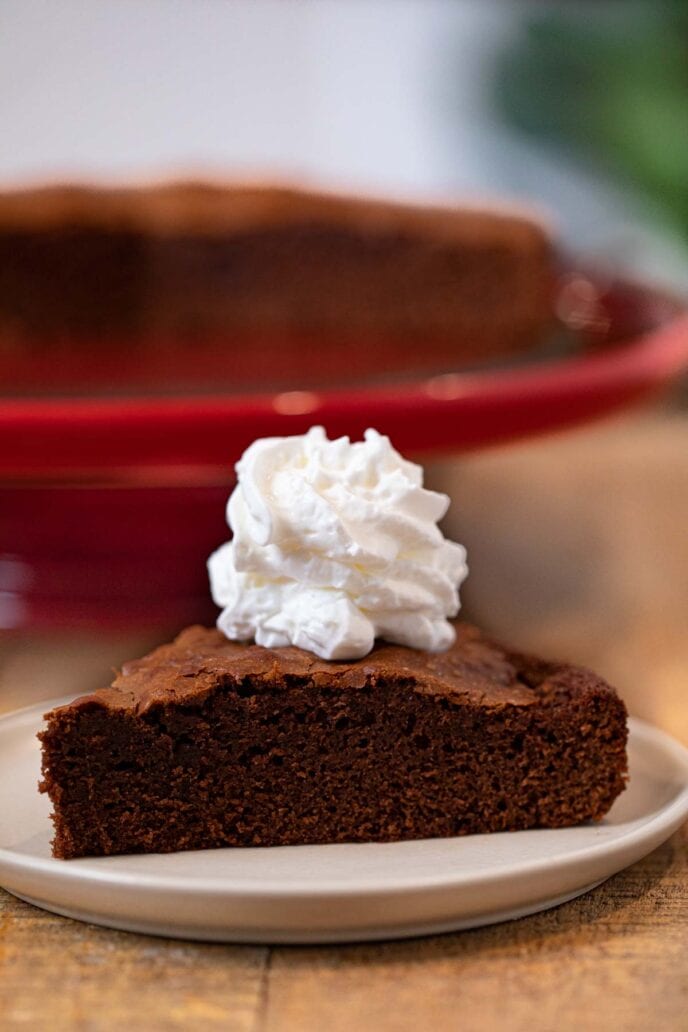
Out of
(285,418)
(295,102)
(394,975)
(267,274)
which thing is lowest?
(394,975)

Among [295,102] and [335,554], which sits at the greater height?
[295,102]

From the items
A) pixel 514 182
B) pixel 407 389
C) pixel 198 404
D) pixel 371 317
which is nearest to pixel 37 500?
pixel 198 404

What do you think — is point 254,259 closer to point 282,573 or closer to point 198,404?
point 198,404

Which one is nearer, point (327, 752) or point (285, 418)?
point (327, 752)

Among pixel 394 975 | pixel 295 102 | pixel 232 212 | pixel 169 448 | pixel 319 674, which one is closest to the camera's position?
pixel 394 975

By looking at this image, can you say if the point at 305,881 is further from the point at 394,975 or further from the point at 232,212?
the point at 232,212

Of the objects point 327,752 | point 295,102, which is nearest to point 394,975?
point 327,752

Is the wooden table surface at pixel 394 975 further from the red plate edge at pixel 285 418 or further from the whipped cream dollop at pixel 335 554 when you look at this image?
the red plate edge at pixel 285 418
